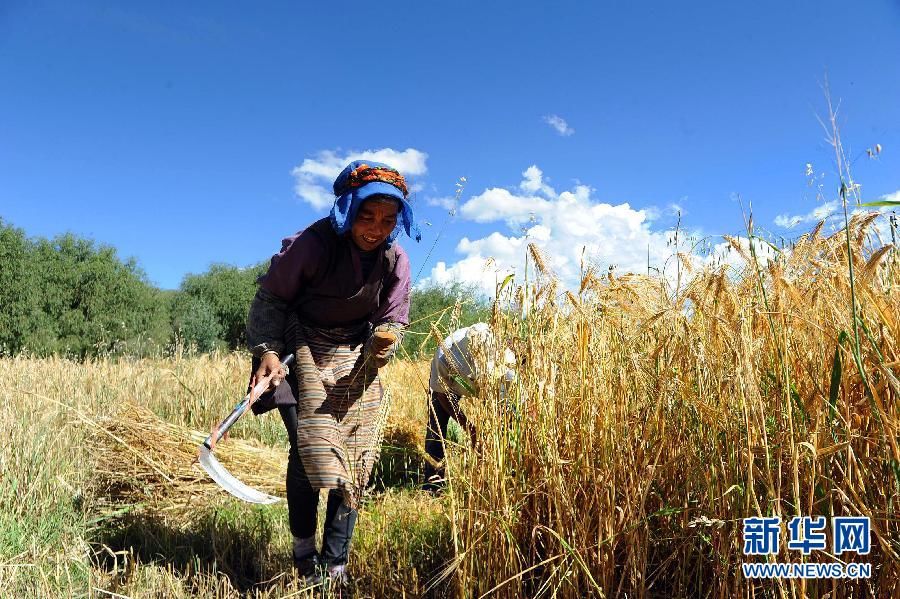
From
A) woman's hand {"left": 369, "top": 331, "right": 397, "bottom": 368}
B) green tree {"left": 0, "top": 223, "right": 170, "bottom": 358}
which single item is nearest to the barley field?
woman's hand {"left": 369, "top": 331, "right": 397, "bottom": 368}

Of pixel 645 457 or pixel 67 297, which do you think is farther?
pixel 67 297

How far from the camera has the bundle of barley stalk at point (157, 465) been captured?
3035 millimetres

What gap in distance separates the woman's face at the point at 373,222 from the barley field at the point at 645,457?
585 mm

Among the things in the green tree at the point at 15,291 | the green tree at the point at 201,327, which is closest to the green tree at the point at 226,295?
the green tree at the point at 201,327

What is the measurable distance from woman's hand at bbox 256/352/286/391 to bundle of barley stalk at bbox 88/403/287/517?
4.05 feet

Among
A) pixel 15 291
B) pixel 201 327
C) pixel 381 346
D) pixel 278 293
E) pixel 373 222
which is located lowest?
pixel 381 346

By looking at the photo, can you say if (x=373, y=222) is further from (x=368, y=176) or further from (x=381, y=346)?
(x=381, y=346)

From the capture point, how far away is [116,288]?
2389 cm

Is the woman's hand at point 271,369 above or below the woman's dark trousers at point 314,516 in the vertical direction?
above

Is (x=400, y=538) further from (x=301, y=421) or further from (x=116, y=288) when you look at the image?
(x=116, y=288)

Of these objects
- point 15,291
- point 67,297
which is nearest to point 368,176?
point 15,291

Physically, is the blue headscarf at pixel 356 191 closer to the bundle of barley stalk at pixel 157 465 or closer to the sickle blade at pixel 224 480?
the sickle blade at pixel 224 480

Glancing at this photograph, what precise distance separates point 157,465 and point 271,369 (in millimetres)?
1773

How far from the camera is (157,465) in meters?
3.22
